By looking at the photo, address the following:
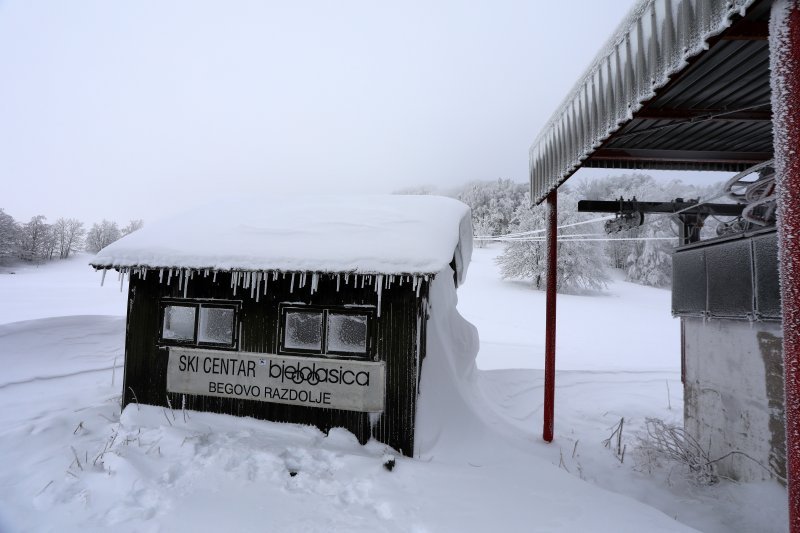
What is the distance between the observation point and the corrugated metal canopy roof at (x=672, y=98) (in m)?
3.29

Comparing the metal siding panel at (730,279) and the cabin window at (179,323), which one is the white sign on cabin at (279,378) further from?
the metal siding panel at (730,279)

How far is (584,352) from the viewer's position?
15.9m

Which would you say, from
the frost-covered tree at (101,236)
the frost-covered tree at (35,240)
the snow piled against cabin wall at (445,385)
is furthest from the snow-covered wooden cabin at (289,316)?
the frost-covered tree at (101,236)

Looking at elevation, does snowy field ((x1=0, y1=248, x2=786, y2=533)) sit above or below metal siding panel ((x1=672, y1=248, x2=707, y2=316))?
below

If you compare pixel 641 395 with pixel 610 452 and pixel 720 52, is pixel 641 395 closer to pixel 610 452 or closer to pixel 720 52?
pixel 610 452

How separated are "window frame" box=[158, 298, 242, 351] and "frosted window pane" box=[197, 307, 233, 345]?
0.05 meters

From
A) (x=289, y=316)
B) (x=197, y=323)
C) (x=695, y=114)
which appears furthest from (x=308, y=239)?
(x=695, y=114)

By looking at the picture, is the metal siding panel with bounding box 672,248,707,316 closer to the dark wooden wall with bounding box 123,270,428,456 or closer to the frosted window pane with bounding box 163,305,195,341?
the dark wooden wall with bounding box 123,270,428,456

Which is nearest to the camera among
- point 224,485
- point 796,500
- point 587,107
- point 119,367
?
point 796,500

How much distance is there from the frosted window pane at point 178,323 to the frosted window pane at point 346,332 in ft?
8.49

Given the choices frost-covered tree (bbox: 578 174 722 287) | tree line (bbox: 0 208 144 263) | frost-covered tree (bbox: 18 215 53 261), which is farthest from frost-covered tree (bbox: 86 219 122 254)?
frost-covered tree (bbox: 578 174 722 287)

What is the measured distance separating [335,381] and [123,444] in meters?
3.00

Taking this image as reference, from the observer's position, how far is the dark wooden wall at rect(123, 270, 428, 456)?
20.2ft

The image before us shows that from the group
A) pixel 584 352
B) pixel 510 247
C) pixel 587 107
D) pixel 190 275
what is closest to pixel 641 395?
pixel 584 352
